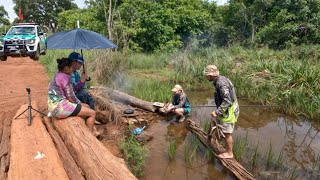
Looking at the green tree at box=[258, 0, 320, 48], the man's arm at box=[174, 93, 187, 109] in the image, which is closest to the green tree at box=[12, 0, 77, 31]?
the green tree at box=[258, 0, 320, 48]

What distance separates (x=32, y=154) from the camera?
381cm

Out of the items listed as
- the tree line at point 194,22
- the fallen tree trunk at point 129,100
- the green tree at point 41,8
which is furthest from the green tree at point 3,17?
the fallen tree trunk at point 129,100

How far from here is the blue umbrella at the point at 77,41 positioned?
5190mm

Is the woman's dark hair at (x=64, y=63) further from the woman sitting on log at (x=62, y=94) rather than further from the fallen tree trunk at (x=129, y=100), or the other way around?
the fallen tree trunk at (x=129, y=100)

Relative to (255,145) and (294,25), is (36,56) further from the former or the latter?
(294,25)

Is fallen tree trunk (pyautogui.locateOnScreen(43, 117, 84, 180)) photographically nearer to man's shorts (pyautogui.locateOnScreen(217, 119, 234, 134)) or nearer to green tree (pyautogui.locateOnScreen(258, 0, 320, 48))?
man's shorts (pyautogui.locateOnScreen(217, 119, 234, 134))

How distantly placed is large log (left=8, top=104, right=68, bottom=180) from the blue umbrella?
1.37 meters

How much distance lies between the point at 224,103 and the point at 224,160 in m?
0.91

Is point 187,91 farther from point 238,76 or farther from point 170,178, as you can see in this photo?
point 170,178

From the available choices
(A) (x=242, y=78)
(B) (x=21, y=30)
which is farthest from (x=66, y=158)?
(B) (x=21, y=30)

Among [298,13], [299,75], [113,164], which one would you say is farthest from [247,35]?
[113,164]

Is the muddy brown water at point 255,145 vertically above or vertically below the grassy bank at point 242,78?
below

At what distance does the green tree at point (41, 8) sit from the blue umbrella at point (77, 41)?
3665 centimetres

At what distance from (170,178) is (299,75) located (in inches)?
227
